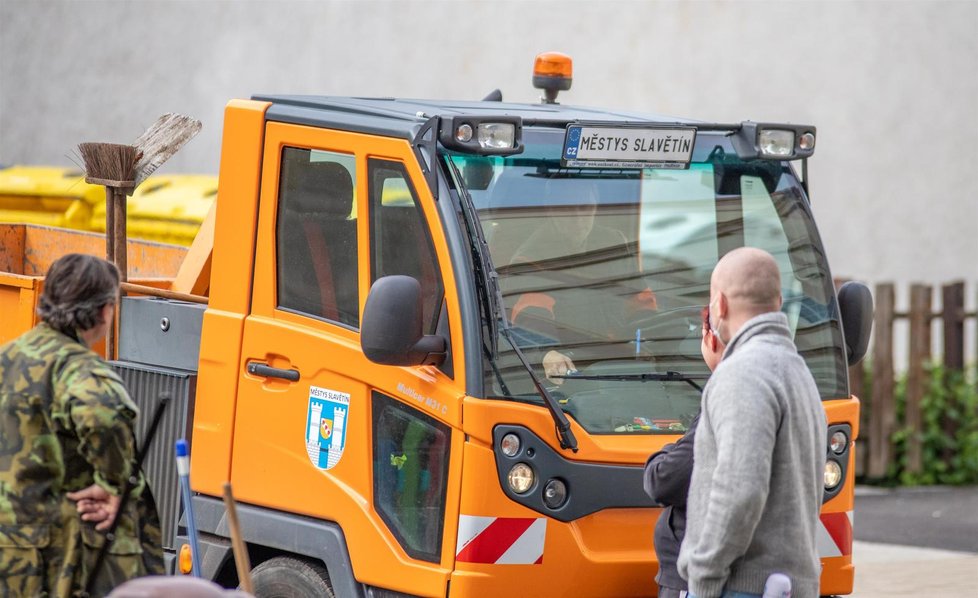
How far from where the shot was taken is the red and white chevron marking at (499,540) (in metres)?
4.61

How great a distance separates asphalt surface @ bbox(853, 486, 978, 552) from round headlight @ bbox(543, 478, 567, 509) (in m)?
5.60

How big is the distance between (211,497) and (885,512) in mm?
6605

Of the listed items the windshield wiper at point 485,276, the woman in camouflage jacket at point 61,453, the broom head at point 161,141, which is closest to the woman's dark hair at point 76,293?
the woman in camouflage jacket at point 61,453

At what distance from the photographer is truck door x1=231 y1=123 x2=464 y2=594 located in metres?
4.74

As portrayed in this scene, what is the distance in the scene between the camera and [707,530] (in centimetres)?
360

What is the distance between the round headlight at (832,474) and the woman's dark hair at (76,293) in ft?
8.41

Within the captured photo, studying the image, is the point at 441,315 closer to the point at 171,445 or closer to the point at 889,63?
the point at 171,445

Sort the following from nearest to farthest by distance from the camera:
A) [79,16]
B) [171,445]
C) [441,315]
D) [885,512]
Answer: [441,315], [171,445], [885,512], [79,16]

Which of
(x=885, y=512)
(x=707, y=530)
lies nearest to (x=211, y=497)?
(x=707, y=530)

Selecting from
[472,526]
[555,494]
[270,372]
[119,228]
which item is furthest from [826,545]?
[119,228]

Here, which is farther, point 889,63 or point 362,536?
point 889,63

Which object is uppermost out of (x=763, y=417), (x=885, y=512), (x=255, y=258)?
(x=255, y=258)

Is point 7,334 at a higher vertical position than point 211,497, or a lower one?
higher

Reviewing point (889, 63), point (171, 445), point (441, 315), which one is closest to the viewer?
point (441, 315)
